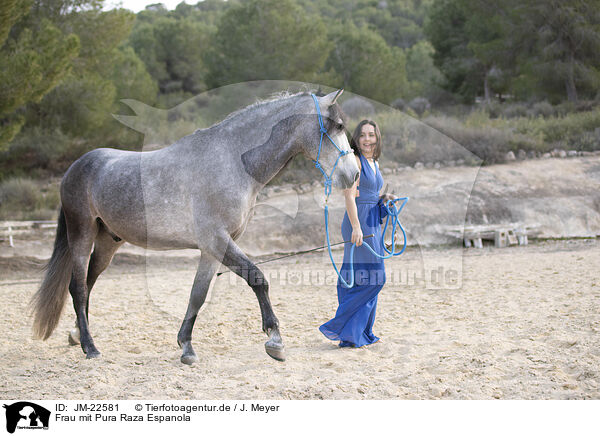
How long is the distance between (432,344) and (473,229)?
5.71 meters

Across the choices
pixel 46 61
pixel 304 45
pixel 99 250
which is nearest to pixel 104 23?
pixel 46 61

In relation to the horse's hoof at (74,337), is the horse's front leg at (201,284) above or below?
above

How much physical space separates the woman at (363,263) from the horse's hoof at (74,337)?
6.85ft

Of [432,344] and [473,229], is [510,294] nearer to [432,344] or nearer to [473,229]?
[432,344]

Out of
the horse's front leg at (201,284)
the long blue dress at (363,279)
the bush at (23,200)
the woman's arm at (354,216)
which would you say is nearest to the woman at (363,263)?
the long blue dress at (363,279)

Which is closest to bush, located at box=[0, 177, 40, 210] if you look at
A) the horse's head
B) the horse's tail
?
the horse's tail

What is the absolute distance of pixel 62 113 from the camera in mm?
13625

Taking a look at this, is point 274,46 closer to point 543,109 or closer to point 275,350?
point 543,109

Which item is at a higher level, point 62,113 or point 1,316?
point 62,113

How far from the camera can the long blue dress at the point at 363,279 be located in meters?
4.09

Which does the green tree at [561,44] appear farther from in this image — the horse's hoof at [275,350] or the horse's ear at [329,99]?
the horse's hoof at [275,350]

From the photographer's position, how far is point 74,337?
4.47 m

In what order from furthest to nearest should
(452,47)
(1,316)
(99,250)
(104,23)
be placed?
(452,47)
(104,23)
(1,316)
(99,250)
